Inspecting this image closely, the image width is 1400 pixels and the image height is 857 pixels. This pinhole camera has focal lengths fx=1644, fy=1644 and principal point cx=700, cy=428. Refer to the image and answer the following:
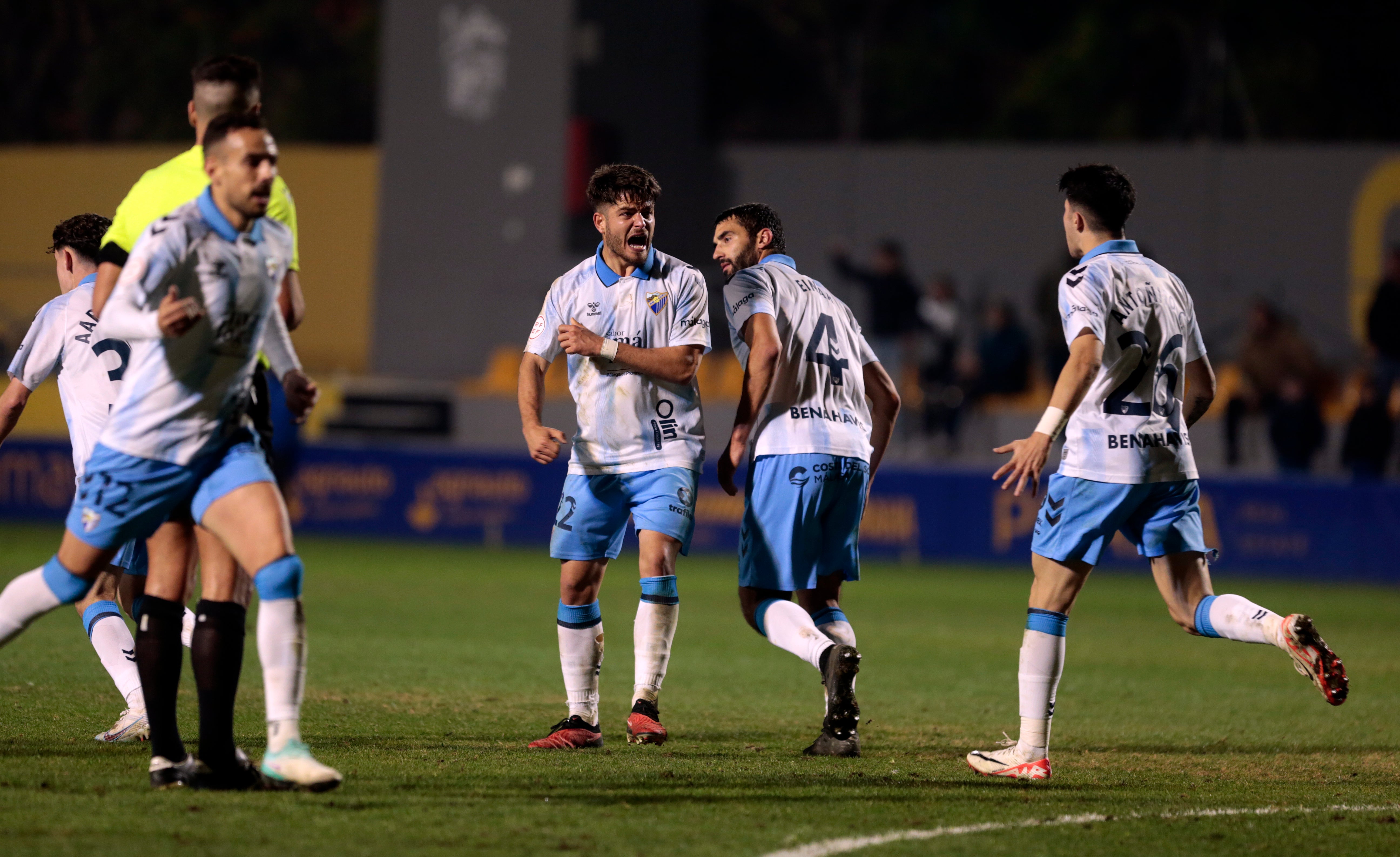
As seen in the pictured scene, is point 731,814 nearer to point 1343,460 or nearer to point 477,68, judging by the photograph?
point 1343,460

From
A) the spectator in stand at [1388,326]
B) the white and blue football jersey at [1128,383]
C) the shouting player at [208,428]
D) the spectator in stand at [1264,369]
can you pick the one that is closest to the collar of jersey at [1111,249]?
the white and blue football jersey at [1128,383]

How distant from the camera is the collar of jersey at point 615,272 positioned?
23.2ft

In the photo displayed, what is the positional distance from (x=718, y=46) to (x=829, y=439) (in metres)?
23.6

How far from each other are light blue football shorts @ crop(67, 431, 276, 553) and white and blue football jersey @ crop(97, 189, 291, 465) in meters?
0.04

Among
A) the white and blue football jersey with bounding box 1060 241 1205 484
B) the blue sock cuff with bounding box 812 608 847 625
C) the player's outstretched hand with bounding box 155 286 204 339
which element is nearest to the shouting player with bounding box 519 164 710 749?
the blue sock cuff with bounding box 812 608 847 625

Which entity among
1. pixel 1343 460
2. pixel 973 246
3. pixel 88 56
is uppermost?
pixel 88 56

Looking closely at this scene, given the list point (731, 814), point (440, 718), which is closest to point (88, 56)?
point (440, 718)

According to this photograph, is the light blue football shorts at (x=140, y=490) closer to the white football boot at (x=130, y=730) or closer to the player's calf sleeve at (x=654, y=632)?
the white football boot at (x=130, y=730)

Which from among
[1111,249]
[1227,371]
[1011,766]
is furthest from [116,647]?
[1227,371]

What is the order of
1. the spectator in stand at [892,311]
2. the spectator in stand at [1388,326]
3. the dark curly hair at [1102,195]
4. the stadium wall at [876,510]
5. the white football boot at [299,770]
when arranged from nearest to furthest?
the white football boot at [299,770], the dark curly hair at [1102,195], the stadium wall at [876,510], the spectator in stand at [1388,326], the spectator in stand at [892,311]

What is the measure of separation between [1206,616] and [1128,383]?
0.98 m

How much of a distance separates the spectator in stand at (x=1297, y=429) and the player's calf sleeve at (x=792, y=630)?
13.2 metres

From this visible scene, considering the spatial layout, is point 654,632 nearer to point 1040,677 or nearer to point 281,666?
point 1040,677

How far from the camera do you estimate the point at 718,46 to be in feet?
96.8
